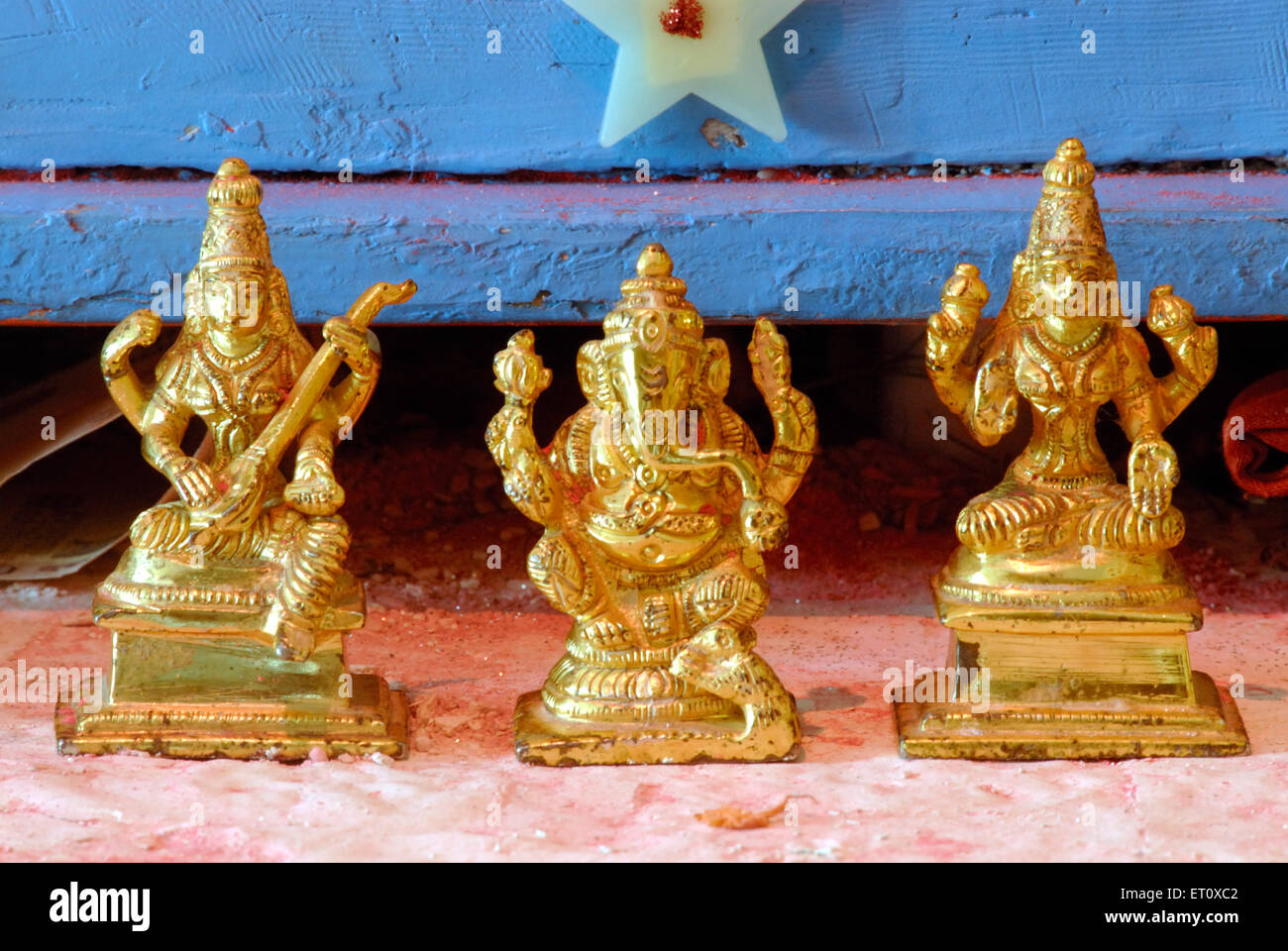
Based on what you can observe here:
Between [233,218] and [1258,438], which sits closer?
[233,218]

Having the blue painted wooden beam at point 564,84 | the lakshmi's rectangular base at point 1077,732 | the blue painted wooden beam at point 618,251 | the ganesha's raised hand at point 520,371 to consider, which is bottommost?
the lakshmi's rectangular base at point 1077,732

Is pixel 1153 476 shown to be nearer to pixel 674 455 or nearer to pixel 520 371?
pixel 674 455

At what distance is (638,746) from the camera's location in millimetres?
2627

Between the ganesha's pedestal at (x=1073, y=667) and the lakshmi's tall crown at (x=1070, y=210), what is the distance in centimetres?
49

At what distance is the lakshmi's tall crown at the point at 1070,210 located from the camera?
261 cm

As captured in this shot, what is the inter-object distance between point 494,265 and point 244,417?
0.71 metres

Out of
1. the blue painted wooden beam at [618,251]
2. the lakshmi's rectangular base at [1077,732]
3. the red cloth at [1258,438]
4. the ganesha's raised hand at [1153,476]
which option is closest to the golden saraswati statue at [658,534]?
the lakshmi's rectangular base at [1077,732]

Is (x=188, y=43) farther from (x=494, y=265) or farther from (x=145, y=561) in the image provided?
(x=145, y=561)

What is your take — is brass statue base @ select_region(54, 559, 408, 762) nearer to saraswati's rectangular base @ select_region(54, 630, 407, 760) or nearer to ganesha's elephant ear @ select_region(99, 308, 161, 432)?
saraswati's rectangular base @ select_region(54, 630, 407, 760)

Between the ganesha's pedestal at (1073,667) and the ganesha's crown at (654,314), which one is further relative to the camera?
the ganesha's pedestal at (1073,667)

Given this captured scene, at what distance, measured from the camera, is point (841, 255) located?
322 cm

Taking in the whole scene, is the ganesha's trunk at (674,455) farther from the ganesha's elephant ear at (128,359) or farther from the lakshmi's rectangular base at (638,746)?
the ganesha's elephant ear at (128,359)

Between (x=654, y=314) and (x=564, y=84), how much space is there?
0.96 meters

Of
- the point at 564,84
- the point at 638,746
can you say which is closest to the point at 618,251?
the point at 564,84
